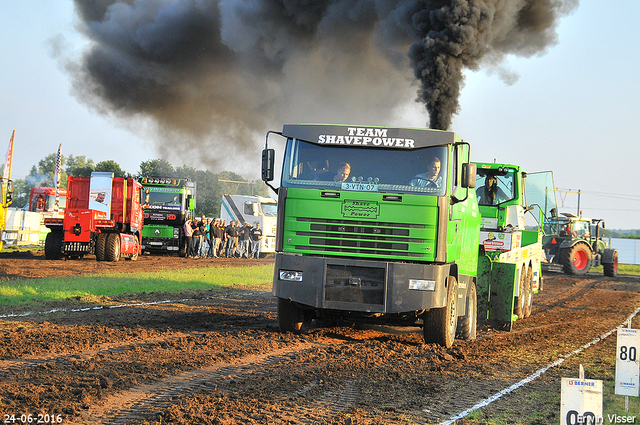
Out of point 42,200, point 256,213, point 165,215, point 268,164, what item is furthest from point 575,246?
point 42,200

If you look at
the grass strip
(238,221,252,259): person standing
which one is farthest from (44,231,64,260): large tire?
(238,221,252,259): person standing

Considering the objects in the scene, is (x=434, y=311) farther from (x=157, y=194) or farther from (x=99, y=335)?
(x=157, y=194)

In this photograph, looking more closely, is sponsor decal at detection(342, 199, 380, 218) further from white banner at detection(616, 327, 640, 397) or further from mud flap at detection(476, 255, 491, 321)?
mud flap at detection(476, 255, 491, 321)

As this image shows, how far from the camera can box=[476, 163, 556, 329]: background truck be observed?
1130 centimetres

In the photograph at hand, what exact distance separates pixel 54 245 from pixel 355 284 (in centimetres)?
1735

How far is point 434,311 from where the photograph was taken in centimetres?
862

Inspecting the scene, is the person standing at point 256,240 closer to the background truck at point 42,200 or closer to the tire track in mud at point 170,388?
the background truck at point 42,200

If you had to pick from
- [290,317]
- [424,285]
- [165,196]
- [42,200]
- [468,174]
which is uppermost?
[165,196]

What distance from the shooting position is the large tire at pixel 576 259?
87.4 ft

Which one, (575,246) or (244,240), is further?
(244,240)

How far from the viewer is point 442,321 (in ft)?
28.2

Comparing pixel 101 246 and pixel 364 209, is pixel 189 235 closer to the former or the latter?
pixel 101 246

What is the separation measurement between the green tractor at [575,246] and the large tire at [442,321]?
60.4 feet

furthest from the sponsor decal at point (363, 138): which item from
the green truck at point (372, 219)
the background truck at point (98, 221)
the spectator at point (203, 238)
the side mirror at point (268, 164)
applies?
the spectator at point (203, 238)
